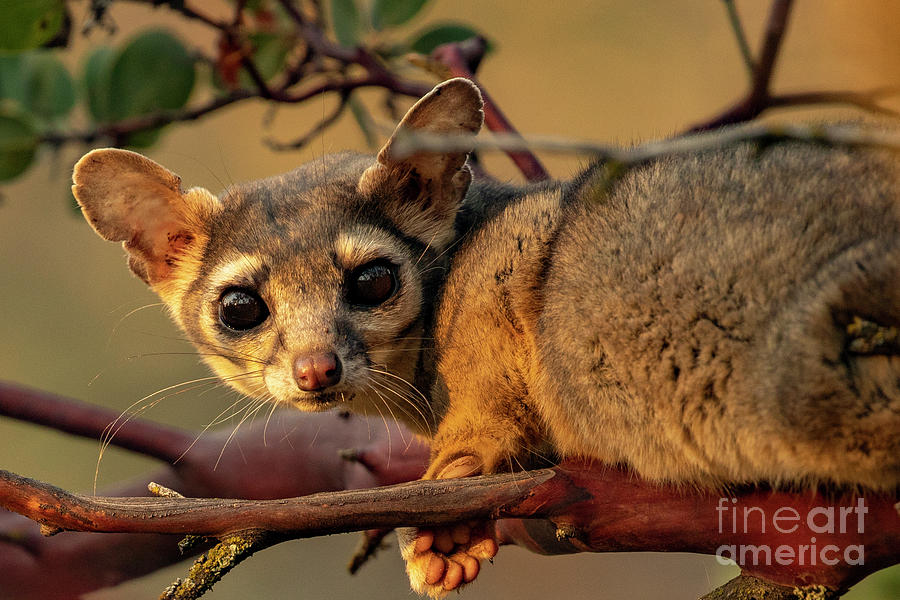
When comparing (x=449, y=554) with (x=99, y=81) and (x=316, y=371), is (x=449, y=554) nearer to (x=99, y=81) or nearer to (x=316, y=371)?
(x=316, y=371)

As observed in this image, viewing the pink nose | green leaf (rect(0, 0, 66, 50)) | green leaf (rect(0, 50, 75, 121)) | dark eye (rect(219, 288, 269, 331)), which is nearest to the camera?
the pink nose

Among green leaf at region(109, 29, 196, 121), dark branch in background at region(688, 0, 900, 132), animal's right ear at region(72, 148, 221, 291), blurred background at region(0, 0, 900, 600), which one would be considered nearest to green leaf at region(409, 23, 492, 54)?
green leaf at region(109, 29, 196, 121)

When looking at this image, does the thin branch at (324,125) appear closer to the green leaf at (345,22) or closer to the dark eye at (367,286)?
the green leaf at (345,22)

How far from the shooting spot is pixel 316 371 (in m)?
2.35

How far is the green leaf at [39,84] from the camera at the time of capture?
Result: 12.5 ft

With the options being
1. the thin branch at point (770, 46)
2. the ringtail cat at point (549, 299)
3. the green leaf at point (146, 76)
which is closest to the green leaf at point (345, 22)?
the green leaf at point (146, 76)

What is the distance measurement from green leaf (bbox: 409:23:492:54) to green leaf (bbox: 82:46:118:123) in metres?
1.17

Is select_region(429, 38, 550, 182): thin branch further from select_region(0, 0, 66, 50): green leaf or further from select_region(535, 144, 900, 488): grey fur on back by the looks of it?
select_region(0, 0, 66, 50): green leaf

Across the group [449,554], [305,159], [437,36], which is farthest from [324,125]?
[305,159]

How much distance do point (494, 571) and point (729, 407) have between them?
4222mm

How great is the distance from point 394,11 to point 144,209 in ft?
4.76

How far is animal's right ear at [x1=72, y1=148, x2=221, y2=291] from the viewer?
2.60 metres

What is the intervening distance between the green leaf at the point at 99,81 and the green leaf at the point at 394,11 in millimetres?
1020

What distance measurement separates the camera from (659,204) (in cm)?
208
